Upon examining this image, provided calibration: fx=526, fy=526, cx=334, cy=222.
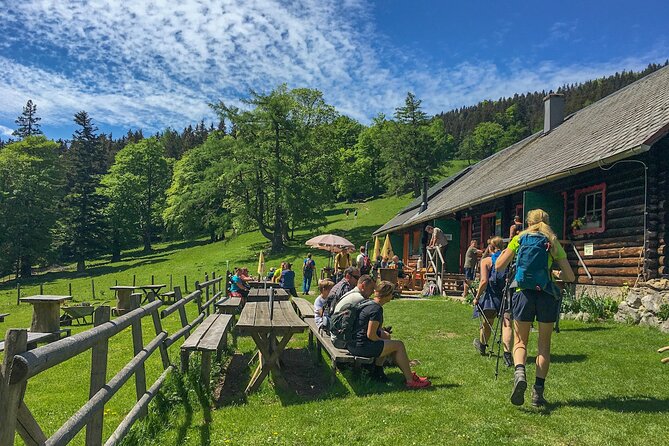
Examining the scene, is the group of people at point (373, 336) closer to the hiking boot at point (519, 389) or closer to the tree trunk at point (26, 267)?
the hiking boot at point (519, 389)

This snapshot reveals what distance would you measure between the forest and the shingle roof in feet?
69.2

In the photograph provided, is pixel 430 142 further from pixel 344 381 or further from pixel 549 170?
pixel 344 381

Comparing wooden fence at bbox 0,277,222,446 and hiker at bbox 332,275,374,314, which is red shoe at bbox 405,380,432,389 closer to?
hiker at bbox 332,275,374,314

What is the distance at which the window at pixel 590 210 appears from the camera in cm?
1168

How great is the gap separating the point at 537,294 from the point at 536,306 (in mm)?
116

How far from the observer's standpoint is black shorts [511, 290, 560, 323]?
198 inches

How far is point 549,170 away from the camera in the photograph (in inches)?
500

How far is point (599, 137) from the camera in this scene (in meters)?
12.8

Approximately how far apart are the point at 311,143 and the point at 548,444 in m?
37.1

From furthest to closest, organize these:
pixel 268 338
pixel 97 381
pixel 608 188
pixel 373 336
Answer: pixel 608 188 < pixel 268 338 < pixel 373 336 < pixel 97 381

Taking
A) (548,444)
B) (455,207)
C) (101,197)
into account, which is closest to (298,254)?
(455,207)

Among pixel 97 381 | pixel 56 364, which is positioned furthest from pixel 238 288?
pixel 56 364

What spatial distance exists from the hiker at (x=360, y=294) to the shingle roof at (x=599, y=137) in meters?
6.18

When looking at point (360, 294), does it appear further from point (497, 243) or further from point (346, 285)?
point (497, 243)
